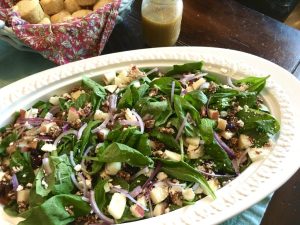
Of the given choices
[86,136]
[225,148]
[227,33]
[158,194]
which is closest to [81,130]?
[86,136]

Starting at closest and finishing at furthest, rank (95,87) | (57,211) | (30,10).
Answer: (57,211) → (95,87) → (30,10)

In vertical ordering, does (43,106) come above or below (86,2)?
below

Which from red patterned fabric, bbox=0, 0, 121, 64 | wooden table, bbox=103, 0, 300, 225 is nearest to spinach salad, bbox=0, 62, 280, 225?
red patterned fabric, bbox=0, 0, 121, 64

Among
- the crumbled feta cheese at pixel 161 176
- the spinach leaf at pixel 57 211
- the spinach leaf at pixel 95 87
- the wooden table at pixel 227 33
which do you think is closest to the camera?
the spinach leaf at pixel 57 211

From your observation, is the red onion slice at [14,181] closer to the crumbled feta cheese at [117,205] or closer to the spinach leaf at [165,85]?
the crumbled feta cheese at [117,205]

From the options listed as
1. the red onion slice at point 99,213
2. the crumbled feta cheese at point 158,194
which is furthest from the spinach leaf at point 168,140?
the red onion slice at point 99,213

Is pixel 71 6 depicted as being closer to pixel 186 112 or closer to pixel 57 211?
pixel 186 112

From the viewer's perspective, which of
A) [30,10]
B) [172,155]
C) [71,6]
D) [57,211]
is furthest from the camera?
[71,6]
